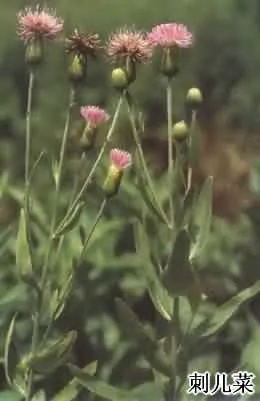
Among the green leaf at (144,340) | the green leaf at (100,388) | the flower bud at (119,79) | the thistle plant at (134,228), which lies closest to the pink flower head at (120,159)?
the thistle plant at (134,228)

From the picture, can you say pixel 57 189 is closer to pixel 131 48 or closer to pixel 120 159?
pixel 120 159

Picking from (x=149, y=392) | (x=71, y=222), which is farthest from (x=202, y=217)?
(x=149, y=392)

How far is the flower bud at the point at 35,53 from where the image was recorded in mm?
1538

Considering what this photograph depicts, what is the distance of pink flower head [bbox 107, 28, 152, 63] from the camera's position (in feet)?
5.14

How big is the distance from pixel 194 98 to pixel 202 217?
0.62 ft

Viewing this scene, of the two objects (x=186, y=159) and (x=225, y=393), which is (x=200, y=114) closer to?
(x=186, y=159)

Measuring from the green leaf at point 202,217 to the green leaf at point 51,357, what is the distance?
241 mm

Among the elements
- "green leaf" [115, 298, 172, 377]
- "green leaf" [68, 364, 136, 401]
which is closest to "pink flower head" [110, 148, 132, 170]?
"green leaf" [115, 298, 172, 377]

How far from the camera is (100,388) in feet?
5.38

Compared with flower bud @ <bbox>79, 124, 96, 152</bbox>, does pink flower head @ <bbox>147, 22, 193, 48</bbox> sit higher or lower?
higher

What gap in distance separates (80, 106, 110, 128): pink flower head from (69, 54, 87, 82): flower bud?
69 mm

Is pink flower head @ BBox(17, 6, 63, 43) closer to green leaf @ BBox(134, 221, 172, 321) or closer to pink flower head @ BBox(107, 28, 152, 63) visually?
pink flower head @ BBox(107, 28, 152, 63)

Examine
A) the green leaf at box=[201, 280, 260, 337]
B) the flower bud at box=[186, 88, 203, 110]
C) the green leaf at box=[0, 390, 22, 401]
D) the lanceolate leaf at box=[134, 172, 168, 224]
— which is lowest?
the green leaf at box=[0, 390, 22, 401]

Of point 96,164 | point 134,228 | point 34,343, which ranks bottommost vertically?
point 34,343
